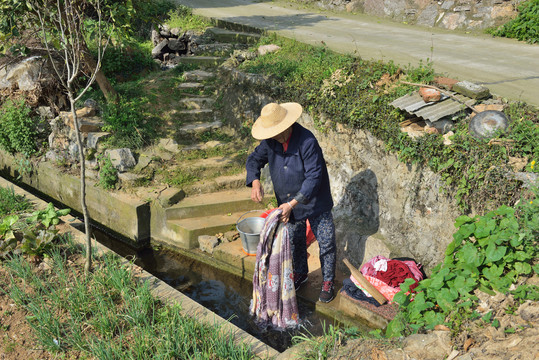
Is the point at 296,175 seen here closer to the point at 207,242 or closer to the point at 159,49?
the point at 207,242

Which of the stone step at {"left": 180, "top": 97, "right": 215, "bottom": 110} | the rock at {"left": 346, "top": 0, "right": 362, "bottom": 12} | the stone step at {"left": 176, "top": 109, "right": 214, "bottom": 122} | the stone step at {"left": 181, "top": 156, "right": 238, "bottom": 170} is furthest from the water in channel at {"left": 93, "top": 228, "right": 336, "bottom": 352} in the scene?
the rock at {"left": 346, "top": 0, "right": 362, "bottom": 12}

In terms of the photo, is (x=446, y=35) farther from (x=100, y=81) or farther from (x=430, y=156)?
(x=100, y=81)

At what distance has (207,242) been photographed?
6.13m

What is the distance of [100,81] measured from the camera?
26.5ft

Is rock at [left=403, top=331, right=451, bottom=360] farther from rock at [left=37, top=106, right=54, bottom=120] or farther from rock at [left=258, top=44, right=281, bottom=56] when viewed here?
rock at [left=37, top=106, right=54, bottom=120]

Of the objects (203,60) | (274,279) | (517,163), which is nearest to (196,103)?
(203,60)

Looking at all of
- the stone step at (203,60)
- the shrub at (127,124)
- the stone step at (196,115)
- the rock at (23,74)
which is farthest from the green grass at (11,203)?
the stone step at (203,60)

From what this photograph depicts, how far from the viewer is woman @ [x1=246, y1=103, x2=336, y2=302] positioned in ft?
14.5

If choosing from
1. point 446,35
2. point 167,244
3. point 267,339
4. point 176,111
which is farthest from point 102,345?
point 446,35

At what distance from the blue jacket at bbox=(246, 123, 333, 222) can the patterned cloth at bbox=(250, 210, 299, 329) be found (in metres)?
0.31

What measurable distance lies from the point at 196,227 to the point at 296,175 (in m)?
2.32

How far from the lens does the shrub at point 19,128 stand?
8242 millimetres

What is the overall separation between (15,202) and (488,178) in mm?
6127

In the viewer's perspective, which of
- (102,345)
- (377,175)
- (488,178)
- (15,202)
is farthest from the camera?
(15,202)
